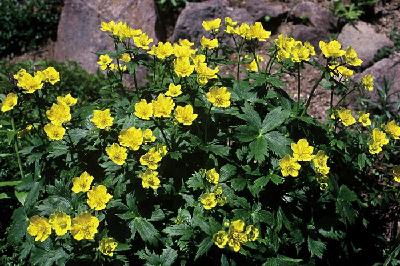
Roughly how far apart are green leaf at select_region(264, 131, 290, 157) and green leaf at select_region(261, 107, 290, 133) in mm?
34

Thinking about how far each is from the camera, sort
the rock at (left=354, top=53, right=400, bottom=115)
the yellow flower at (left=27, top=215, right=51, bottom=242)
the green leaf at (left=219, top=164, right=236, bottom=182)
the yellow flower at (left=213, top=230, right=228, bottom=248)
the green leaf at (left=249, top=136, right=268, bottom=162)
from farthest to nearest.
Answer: the rock at (left=354, top=53, right=400, bottom=115)
the green leaf at (left=219, top=164, right=236, bottom=182)
the green leaf at (left=249, top=136, right=268, bottom=162)
the yellow flower at (left=27, top=215, right=51, bottom=242)
the yellow flower at (left=213, top=230, right=228, bottom=248)

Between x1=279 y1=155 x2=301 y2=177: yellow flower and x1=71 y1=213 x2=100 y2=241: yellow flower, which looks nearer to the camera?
x1=71 y1=213 x2=100 y2=241: yellow flower

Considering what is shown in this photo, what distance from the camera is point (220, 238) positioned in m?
2.55

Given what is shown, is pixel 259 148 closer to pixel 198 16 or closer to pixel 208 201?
pixel 208 201

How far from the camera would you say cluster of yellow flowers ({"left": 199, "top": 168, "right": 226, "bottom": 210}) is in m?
2.67

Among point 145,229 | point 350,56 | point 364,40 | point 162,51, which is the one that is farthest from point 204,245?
point 364,40

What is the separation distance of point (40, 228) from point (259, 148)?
4.03ft

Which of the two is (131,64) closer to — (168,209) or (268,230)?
(168,209)

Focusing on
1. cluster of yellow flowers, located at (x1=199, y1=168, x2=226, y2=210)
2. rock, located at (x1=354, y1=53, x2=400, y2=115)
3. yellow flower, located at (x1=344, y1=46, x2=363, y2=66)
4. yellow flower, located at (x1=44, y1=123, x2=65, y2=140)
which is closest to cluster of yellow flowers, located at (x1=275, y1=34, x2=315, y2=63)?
yellow flower, located at (x1=344, y1=46, x2=363, y2=66)

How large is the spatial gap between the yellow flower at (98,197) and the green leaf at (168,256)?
448 millimetres

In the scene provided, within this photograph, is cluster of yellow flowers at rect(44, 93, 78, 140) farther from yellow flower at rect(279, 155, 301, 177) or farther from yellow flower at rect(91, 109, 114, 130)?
yellow flower at rect(279, 155, 301, 177)

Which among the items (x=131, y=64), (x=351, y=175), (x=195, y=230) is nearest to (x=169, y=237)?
(x=195, y=230)

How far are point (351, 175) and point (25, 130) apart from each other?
2138 mm

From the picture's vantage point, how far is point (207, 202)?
267cm
